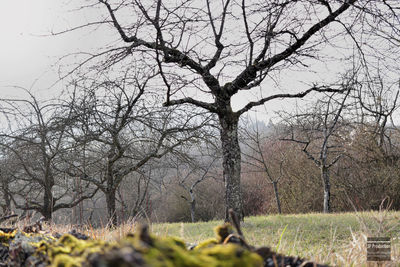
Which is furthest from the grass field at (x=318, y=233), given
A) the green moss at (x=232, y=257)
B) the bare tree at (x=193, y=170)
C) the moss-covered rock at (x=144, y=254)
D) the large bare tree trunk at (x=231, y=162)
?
the bare tree at (x=193, y=170)

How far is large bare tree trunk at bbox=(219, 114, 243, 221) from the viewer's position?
781cm

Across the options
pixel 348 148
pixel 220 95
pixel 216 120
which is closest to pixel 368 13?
pixel 220 95

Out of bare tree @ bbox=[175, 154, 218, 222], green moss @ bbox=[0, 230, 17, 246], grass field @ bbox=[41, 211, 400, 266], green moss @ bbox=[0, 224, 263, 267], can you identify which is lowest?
grass field @ bbox=[41, 211, 400, 266]

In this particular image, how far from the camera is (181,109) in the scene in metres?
8.59

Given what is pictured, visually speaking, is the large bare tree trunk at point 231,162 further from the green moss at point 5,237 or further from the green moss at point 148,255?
the green moss at point 148,255

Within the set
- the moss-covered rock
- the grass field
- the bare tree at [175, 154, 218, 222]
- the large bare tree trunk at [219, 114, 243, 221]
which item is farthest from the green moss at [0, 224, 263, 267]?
the bare tree at [175, 154, 218, 222]

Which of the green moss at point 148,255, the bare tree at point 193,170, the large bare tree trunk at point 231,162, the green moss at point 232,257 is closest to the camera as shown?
the green moss at point 148,255

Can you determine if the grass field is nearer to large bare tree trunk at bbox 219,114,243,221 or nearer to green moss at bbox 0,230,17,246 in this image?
large bare tree trunk at bbox 219,114,243,221

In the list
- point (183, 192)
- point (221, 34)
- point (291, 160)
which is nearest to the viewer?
point (221, 34)

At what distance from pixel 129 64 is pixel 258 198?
1516 cm

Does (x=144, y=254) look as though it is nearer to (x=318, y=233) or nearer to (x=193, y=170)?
(x=318, y=233)

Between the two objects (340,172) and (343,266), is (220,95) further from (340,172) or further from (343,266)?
(340,172)

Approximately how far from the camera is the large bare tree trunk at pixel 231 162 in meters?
7.81

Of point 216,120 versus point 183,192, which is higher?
point 216,120
